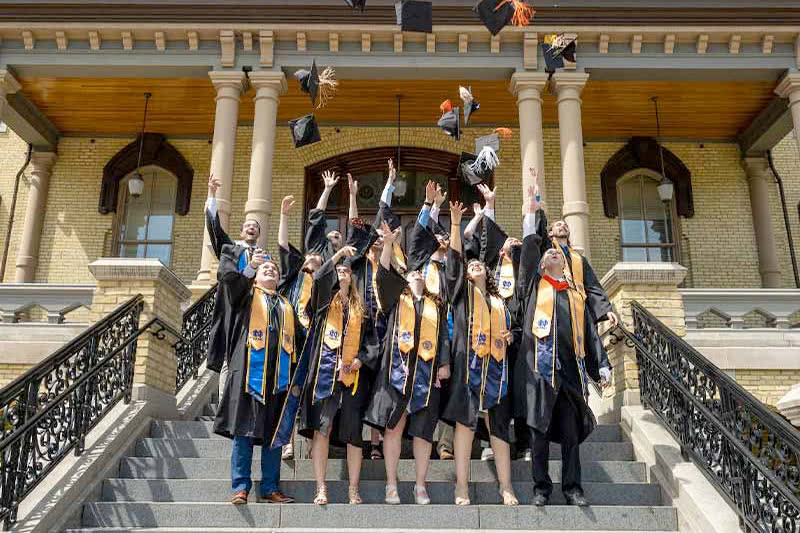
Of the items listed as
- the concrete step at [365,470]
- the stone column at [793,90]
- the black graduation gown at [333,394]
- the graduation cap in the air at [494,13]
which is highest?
the stone column at [793,90]

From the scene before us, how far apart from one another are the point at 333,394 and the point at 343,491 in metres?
0.72

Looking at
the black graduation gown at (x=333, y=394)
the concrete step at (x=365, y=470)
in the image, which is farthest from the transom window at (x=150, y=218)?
the black graduation gown at (x=333, y=394)

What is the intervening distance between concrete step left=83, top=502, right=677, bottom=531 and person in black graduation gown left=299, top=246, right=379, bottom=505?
15 cm

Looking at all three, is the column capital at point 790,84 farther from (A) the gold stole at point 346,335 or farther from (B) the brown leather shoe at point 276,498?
(B) the brown leather shoe at point 276,498

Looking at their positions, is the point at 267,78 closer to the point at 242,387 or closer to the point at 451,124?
the point at 451,124

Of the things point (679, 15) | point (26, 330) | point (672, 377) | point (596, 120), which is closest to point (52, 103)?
point (26, 330)

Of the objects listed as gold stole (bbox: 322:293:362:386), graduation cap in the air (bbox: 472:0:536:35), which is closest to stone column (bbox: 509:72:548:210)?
graduation cap in the air (bbox: 472:0:536:35)

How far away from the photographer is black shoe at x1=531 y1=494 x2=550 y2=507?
4.88 m

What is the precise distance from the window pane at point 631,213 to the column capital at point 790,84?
11.6 feet

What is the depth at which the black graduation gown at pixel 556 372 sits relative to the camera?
5094 millimetres

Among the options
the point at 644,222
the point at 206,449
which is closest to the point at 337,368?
the point at 206,449

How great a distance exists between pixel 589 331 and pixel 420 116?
30.4 ft

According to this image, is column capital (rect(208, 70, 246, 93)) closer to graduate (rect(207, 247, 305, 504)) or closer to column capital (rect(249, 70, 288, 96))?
column capital (rect(249, 70, 288, 96))

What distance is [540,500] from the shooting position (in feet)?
16.0
